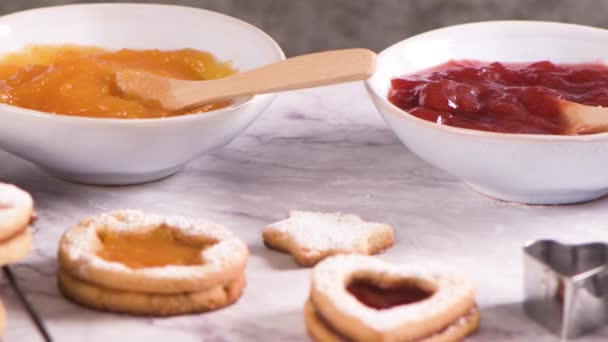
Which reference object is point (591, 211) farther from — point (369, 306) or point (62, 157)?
point (62, 157)

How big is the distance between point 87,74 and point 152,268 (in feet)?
1.71

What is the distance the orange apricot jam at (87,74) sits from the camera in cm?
161

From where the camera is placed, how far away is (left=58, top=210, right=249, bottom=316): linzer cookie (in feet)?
4.12

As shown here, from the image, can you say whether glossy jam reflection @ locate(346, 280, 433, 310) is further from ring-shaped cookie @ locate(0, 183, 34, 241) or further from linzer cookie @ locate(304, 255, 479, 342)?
ring-shaped cookie @ locate(0, 183, 34, 241)

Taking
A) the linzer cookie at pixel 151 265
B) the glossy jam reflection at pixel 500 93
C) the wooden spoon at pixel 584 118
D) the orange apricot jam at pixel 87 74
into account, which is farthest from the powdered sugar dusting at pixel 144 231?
the wooden spoon at pixel 584 118

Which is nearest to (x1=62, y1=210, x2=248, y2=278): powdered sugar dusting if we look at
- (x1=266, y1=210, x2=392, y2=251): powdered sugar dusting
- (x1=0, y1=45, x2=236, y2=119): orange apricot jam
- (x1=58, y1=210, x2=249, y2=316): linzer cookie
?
(x1=58, y1=210, x2=249, y2=316): linzer cookie

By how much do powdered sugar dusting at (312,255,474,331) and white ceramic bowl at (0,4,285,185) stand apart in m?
0.35

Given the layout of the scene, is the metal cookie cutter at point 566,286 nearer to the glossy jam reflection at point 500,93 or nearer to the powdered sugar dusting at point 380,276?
the powdered sugar dusting at point 380,276

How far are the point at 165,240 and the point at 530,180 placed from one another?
1.74 ft

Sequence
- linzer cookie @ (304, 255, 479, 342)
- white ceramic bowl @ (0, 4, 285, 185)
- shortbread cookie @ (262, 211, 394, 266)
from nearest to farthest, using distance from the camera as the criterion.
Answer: linzer cookie @ (304, 255, 479, 342) → shortbread cookie @ (262, 211, 394, 266) → white ceramic bowl @ (0, 4, 285, 185)

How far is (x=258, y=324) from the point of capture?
128cm

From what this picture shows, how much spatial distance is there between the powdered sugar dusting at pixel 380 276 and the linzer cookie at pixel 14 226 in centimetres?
35

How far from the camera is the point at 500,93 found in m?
1.63

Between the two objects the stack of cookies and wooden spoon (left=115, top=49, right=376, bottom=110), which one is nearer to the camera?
the stack of cookies
